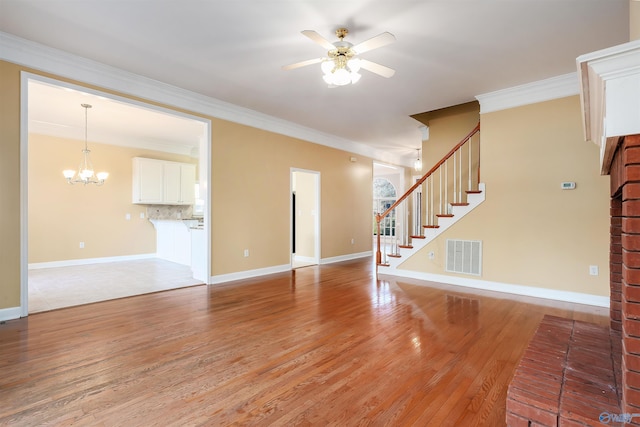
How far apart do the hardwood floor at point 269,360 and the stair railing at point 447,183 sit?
197 centimetres

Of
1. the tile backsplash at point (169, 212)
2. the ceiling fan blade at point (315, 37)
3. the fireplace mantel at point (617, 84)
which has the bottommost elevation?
the tile backsplash at point (169, 212)

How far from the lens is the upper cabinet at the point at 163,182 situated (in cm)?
741

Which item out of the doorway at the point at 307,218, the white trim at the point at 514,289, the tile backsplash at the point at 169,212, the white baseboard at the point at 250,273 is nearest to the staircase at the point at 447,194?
the white trim at the point at 514,289

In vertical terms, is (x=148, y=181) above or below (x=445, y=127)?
below

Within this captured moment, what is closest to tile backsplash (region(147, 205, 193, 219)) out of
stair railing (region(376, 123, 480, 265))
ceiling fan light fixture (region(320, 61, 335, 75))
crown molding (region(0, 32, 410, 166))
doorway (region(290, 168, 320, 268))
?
doorway (region(290, 168, 320, 268))

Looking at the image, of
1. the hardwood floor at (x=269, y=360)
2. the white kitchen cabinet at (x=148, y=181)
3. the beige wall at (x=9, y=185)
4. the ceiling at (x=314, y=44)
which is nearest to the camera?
the hardwood floor at (x=269, y=360)

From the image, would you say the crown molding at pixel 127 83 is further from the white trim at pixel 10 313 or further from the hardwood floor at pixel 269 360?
the hardwood floor at pixel 269 360

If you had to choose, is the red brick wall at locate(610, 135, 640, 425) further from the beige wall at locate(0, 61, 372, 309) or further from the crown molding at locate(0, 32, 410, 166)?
the crown molding at locate(0, 32, 410, 166)

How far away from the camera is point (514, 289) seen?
450 cm

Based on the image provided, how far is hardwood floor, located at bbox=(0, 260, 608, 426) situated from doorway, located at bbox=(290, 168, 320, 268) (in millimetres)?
2960

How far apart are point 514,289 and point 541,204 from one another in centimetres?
130

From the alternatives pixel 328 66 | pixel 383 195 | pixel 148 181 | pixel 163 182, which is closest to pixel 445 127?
pixel 328 66

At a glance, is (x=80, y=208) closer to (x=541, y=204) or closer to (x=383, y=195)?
(x=541, y=204)

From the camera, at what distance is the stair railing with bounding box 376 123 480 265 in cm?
536
